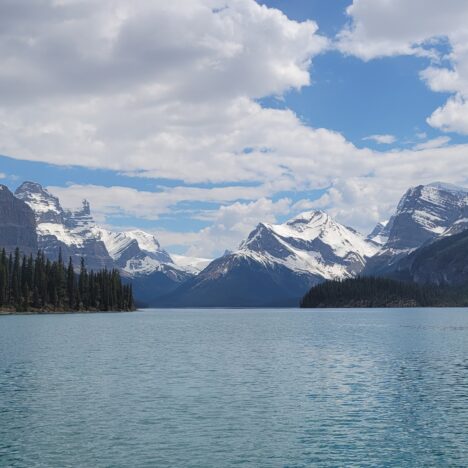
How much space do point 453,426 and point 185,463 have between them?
21.6 m

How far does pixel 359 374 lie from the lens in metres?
75.3

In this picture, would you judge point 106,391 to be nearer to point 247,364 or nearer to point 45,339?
point 247,364

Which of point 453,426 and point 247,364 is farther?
point 247,364

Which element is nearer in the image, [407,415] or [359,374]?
[407,415]

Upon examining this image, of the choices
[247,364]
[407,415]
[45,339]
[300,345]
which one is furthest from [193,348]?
Result: [407,415]

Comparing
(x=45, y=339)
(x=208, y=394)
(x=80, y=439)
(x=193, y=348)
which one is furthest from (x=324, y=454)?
(x=45, y=339)

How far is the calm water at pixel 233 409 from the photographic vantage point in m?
40.8

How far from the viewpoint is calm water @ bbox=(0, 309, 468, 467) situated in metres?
40.8

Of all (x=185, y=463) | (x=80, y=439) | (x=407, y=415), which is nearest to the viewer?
(x=185, y=463)

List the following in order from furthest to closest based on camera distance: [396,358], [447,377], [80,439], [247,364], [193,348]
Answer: [193,348]
[396,358]
[247,364]
[447,377]
[80,439]

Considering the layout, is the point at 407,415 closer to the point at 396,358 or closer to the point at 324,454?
the point at 324,454

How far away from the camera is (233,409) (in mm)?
54469

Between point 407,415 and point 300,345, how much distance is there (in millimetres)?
65455

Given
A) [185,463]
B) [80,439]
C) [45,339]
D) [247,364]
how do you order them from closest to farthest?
[185,463] → [80,439] → [247,364] → [45,339]
